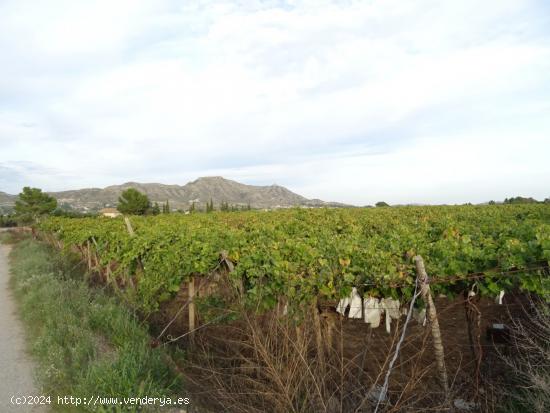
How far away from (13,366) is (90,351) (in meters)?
1.06

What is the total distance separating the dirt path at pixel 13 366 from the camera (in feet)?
13.3

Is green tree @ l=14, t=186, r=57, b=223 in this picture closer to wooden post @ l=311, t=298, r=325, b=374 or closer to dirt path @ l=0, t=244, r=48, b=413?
dirt path @ l=0, t=244, r=48, b=413

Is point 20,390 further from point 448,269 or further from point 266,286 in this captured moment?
point 448,269

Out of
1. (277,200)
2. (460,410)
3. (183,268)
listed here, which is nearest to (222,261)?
(183,268)

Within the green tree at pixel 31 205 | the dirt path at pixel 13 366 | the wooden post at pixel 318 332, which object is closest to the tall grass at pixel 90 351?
the dirt path at pixel 13 366

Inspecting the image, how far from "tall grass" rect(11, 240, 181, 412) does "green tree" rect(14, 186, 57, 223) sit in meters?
67.3

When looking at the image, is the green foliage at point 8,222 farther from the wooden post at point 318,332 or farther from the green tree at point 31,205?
the wooden post at point 318,332

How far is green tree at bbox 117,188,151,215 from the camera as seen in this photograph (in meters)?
72.4

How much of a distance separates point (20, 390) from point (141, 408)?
5.66ft

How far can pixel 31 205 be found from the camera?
2598 inches

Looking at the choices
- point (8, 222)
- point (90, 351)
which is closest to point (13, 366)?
point (90, 351)

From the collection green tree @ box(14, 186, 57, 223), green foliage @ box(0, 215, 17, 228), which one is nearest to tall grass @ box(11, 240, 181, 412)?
green tree @ box(14, 186, 57, 223)

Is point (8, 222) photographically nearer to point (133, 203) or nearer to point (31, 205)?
point (31, 205)

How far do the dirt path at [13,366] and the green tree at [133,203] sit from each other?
2664 inches
